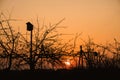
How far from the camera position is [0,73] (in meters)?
10.8

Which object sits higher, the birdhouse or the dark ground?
the birdhouse

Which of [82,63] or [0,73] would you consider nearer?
[0,73]

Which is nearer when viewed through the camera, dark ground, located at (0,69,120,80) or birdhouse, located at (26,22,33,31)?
dark ground, located at (0,69,120,80)

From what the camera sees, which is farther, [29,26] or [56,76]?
[29,26]

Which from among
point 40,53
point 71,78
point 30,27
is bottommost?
point 71,78

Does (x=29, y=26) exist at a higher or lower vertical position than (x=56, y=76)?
higher

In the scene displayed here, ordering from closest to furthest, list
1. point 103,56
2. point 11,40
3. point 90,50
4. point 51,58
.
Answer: point 11,40 → point 51,58 → point 103,56 → point 90,50

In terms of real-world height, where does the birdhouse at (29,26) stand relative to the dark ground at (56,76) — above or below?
above

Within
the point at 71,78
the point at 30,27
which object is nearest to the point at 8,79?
the point at 71,78

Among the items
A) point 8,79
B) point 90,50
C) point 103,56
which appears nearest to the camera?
point 8,79

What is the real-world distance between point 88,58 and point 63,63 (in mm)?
7457

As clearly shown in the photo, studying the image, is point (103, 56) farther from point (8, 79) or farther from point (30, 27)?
point (8, 79)

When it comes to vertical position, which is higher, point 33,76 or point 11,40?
point 11,40

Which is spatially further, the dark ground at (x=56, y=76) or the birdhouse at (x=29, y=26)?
the birdhouse at (x=29, y=26)
